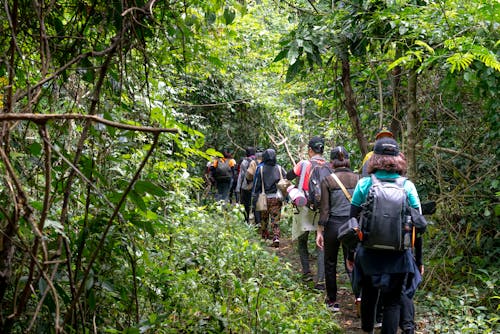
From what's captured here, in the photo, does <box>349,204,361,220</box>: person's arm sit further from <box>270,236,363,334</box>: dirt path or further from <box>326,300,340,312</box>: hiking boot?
<box>326,300,340,312</box>: hiking boot

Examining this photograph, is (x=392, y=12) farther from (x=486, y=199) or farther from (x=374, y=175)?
(x=486, y=199)

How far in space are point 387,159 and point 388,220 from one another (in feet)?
1.90

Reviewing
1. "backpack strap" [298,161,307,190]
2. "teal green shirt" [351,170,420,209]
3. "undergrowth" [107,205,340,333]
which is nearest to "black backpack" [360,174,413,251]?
"teal green shirt" [351,170,420,209]

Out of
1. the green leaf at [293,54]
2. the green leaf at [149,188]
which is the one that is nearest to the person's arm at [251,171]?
the green leaf at [293,54]

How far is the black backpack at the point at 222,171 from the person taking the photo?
13.7 metres

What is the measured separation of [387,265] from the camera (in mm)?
4336

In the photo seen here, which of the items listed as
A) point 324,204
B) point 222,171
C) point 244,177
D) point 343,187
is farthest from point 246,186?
point 343,187

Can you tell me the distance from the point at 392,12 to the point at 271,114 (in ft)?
32.4

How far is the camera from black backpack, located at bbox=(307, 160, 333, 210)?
6.96 metres

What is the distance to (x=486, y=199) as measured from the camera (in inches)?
278

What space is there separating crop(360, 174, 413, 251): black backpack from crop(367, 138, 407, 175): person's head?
254mm

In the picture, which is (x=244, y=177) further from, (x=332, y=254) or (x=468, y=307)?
(x=468, y=307)

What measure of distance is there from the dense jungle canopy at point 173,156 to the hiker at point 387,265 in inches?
25.9

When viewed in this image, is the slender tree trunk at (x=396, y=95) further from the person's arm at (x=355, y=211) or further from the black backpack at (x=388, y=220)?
the black backpack at (x=388, y=220)
